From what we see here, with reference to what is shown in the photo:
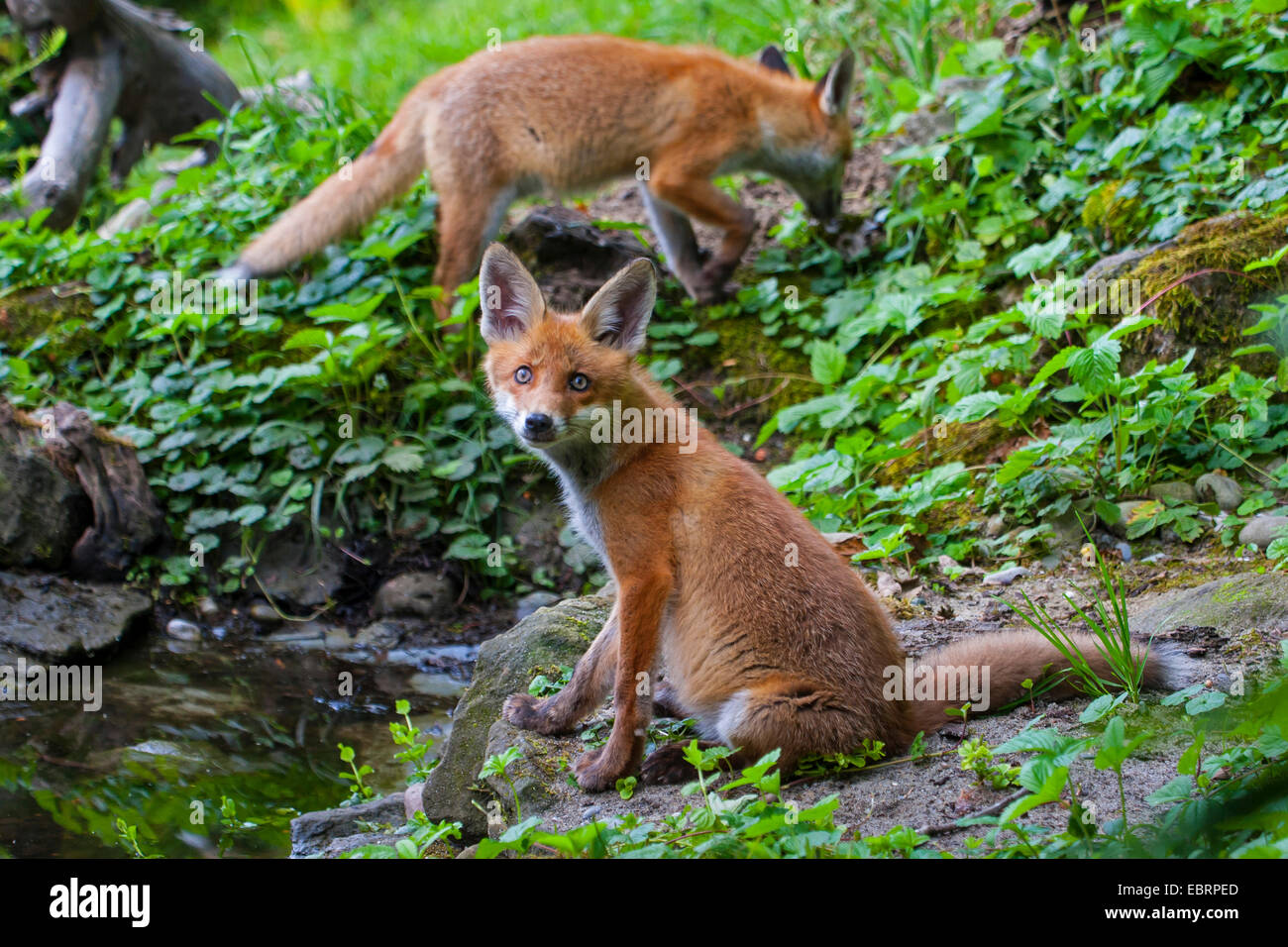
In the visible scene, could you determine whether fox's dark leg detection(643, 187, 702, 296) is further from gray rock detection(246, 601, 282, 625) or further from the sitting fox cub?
the sitting fox cub

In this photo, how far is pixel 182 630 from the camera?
241 inches

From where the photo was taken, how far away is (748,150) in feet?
25.5

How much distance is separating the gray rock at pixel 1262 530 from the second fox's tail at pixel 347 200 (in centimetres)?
573

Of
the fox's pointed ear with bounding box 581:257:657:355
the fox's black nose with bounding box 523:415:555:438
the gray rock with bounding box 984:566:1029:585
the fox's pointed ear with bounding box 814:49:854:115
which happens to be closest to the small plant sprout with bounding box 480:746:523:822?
the fox's black nose with bounding box 523:415:555:438

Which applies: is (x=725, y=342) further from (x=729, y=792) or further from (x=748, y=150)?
(x=729, y=792)

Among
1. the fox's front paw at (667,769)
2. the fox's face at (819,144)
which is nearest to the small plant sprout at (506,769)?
the fox's front paw at (667,769)

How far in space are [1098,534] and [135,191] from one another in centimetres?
689

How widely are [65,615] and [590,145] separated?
4.50m

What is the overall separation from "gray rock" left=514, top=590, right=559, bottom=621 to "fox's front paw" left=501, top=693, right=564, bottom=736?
253cm

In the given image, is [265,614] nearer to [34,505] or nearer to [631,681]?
[34,505]

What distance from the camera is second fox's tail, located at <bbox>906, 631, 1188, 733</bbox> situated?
3.40 meters
